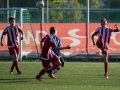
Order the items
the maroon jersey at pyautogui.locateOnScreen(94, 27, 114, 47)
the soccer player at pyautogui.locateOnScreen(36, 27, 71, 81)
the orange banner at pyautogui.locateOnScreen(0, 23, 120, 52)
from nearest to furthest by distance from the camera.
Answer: the soccer player at pyautogui.locateOnScreen(36, 27, 71, 81), the maroon jersey at pyautogui.locateOnScreen(94, 27, 114, 47), the orange banner at pyautogui.locateOnScreen(0, 23, 120, 52)

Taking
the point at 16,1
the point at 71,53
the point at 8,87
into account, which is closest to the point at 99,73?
the point at 8,87

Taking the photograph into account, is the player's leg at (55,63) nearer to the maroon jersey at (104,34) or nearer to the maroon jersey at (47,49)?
the maroon jersey at (47,49)

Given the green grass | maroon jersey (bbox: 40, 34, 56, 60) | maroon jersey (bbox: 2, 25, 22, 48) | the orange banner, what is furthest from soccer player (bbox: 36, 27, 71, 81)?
the orange banner

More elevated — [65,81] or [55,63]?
[55,63]

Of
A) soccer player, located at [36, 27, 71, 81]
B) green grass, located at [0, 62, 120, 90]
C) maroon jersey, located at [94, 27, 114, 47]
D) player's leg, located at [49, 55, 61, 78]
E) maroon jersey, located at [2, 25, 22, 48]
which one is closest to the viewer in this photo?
green grass, located at [0, 62, 120, 90]

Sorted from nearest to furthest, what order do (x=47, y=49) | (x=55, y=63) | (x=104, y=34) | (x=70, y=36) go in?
(x=47, y=49) → (x=55, y=63) → (x=104, y=34) → (x=70, y=36)

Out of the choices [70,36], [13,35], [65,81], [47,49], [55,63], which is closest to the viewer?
[65,81]

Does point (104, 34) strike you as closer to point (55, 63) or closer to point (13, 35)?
point (55, 63)

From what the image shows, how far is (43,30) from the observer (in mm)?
28547

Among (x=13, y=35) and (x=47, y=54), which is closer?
(x=47, y=54)

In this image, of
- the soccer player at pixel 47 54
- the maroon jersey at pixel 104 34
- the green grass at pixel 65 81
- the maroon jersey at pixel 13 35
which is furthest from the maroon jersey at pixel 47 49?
the maroon jersey at pixel 13 35

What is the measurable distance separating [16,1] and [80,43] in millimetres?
9800

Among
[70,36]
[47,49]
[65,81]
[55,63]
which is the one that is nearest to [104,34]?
[55,63]

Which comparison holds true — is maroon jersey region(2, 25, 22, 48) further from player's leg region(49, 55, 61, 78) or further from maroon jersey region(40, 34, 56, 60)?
maroon jersey region(40, 34, 56, 60)
